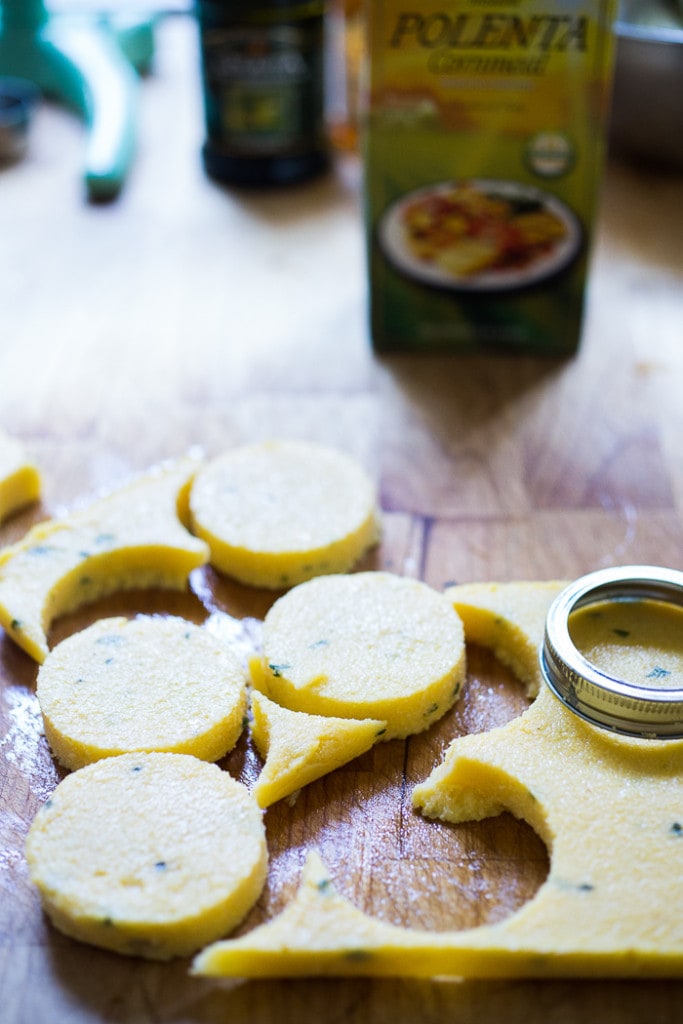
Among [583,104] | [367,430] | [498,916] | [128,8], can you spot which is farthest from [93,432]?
[128,8]

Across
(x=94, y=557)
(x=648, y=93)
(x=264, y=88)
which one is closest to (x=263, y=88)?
(x=264, y=88)

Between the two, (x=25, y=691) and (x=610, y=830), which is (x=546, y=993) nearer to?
(x=610, y=830)

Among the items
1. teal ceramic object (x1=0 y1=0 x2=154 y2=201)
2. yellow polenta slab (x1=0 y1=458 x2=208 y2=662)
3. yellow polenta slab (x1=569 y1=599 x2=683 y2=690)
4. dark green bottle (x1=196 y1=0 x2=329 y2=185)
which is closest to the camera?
yellow polenta slab (x1=569 y1=599 x2=683 y2=690)

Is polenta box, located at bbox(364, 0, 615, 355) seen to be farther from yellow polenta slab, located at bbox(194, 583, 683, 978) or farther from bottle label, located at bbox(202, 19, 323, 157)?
yellow polenta slab, located at bbox(194, 583, 683, 978)

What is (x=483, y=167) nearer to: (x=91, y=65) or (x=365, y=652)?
(x=365, y=652)

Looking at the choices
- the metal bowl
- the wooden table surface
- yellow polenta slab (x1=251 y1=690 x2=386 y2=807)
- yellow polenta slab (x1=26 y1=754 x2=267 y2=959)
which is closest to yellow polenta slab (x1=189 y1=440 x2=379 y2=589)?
the wooden table surface
